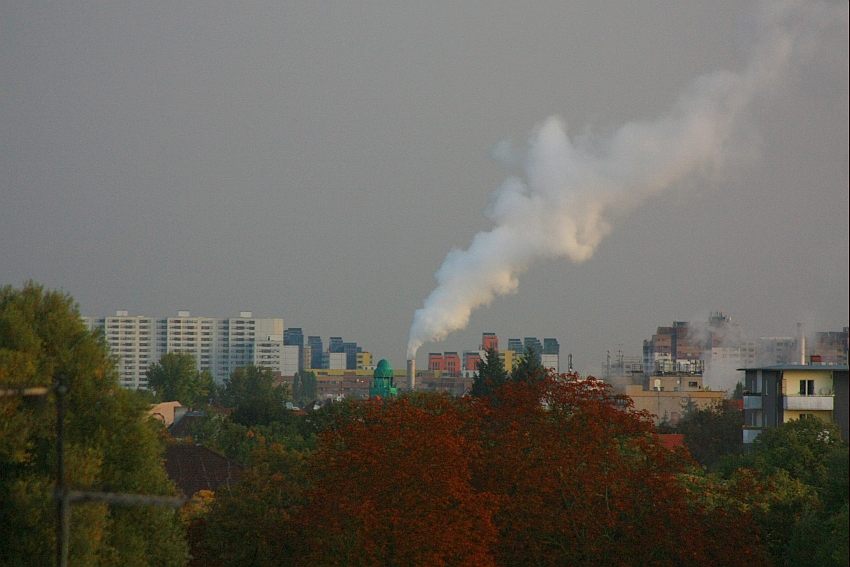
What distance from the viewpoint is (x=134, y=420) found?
888 inches

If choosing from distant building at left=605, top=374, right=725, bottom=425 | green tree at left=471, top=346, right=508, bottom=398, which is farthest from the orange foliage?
distant building at left=605, top=374, right=725, bottom=425

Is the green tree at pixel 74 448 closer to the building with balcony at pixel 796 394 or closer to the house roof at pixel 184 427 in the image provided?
the building with balcony at pixel 796 394

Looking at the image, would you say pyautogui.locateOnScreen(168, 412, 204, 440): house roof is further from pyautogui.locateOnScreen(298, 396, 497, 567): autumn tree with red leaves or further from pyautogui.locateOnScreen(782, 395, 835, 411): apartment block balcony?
pyautogui.locateOnScreen(298, 396, 497, 567): autumn tree with red leaves

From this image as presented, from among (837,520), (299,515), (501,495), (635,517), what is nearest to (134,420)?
(299,515)

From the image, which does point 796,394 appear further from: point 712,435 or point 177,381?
point 177,381

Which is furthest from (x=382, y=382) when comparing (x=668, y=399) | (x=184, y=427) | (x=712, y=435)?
(x=712, y=435)

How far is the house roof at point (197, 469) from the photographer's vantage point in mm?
47188

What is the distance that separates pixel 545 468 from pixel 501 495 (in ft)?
4.14

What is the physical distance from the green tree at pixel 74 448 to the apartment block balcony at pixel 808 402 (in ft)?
144

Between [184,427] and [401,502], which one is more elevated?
[401,502]

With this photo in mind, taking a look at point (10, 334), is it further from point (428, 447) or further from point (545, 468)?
point (545, 468)

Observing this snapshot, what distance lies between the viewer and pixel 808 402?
59.4 m

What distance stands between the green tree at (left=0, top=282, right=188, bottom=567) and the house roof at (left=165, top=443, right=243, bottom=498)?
23829mm

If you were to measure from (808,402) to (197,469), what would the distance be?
33.0 metres
